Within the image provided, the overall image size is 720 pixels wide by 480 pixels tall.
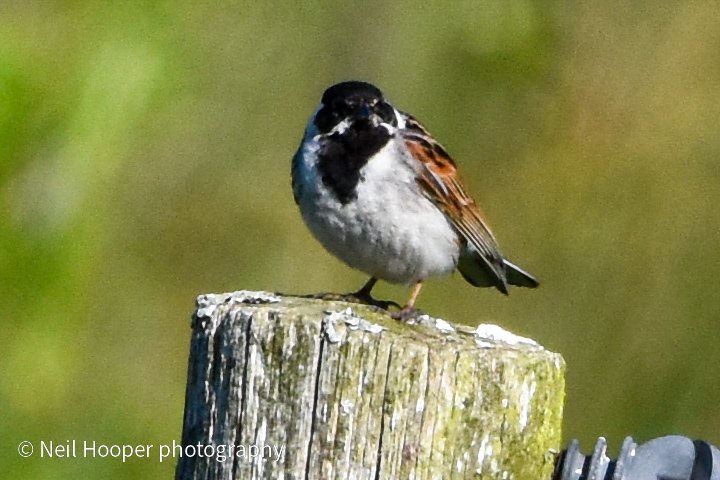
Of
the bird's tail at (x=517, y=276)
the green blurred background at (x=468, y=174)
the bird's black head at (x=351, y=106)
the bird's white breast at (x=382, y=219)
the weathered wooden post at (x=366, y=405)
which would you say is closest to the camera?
the weathered wooden post at (x=366, y=405)

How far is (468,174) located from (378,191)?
1.86 meters

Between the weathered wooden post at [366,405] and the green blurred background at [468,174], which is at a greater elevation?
the green blurred background at [468,174]

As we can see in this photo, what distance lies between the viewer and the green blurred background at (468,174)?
5391 millimetres

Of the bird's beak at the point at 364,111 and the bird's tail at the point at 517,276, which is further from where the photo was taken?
the bird's tail at the point at 517,276

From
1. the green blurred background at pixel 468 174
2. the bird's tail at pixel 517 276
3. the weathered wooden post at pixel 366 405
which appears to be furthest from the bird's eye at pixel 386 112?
the weathered wooden post at pixel 366 405

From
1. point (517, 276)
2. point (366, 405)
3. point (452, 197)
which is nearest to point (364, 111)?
point (452, 197)

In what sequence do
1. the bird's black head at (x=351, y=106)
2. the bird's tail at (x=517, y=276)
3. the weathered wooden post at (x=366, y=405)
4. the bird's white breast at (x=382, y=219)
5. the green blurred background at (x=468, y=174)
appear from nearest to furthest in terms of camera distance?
1. the weathered wooden post at (x=366, y=405)
2. the bird's white breast at (x=382, y=219)
3. the bird's black head at (x=351, y=106)
4. the bird's tail at (x=517, y=276)
5. the green blurred background at (x=468, y=174)

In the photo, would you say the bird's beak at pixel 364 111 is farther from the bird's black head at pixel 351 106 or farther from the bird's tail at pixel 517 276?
the bird's tail at pixel 517 276

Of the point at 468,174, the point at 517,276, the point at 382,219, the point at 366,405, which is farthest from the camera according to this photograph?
the point at 468,174

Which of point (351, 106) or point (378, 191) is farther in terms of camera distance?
point (351, 106)

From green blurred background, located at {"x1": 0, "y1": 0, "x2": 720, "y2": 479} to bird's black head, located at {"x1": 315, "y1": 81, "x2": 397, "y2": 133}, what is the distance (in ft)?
3.73

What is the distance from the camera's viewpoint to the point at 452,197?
170 inches

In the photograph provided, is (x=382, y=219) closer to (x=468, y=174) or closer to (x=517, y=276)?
(x=517, y=276)

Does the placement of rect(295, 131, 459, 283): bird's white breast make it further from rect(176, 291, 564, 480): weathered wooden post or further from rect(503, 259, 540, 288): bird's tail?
rect(176, 291, 564, 480): weathered wooden post
